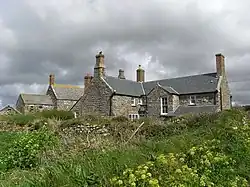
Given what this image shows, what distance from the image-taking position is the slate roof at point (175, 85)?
128 ft

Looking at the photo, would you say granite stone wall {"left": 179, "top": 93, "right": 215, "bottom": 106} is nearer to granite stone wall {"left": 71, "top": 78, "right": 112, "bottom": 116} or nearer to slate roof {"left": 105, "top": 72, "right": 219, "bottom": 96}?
slate roof {"left": 105, "top": 72, "right": 219, "bottom": 96}

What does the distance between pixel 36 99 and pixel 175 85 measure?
30394mm

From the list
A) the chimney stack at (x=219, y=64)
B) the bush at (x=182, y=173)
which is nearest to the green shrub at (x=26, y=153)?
the bush at (x=182, y=173)

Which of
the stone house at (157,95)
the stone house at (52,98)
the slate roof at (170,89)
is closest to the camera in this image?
the stone house at (157,95)

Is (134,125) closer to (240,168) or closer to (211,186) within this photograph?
(240,168)

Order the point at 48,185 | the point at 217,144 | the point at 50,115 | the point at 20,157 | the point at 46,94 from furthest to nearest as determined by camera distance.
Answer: the point at 46,94 → the point at 50,115 → the point at 20,157 → the point at 217,144 → the point at 48,185

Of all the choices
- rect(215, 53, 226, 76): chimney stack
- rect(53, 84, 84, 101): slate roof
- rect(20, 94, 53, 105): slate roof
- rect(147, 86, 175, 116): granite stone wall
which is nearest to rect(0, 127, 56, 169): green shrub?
rect(147, 86, 175, 116): granite stone wall

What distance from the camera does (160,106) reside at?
1561 inches

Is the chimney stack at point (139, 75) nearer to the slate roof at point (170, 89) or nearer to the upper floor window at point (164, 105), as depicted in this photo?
the slate roof at point (170, 89)

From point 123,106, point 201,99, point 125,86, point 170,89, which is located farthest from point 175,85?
point 123,106

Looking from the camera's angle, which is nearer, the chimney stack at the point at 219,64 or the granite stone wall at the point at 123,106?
the chimney stack at the point at 219,64

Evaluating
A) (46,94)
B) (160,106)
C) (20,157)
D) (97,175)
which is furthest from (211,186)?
(46,94)

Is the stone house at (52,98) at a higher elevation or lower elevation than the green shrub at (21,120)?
higher

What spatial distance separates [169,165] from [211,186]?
2.03 feet
